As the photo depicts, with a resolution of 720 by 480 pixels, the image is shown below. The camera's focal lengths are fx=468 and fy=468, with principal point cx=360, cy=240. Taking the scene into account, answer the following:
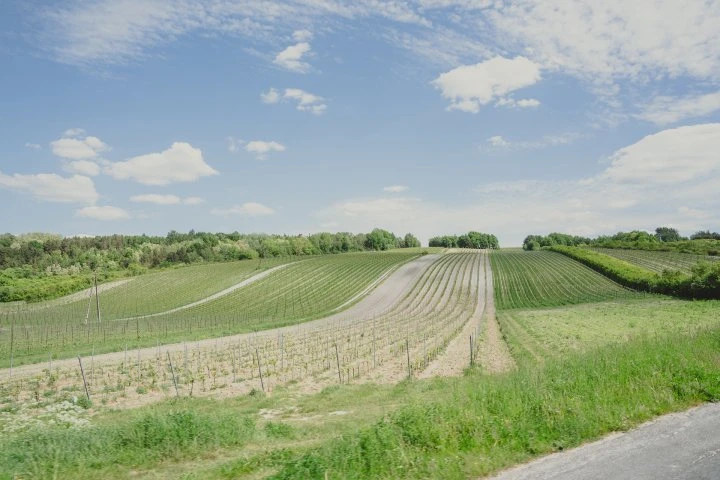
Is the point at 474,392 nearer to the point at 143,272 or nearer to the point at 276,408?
the point at 276,408

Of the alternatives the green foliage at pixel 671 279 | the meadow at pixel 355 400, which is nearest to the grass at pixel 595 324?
the meadow at pixel 355 400

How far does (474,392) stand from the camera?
38.4ft

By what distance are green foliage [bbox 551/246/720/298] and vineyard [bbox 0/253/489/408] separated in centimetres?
3002

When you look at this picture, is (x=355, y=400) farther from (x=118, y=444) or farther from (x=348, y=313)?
(x=348, y=313)

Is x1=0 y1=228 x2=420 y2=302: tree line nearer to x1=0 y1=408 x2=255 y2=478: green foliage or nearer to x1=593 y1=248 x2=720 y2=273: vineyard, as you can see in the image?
x1=593 y1=248 x2=720 y2=273: vineyard

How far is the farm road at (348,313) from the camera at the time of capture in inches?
1441

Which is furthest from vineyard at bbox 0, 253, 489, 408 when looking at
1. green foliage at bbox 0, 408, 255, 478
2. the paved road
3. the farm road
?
the paved road

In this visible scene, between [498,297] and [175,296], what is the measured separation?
63.6 m

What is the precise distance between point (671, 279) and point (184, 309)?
78.9 m

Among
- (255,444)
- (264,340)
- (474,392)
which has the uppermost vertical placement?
(474,392)

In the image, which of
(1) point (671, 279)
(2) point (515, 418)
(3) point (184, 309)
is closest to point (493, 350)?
(2) point (515, 418)

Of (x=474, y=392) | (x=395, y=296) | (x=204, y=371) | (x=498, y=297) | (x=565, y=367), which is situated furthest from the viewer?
(x=395, y=296)

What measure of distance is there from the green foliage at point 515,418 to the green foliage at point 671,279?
5963 cm

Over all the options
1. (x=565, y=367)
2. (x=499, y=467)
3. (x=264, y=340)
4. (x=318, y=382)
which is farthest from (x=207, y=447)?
(x=264, y=340)
